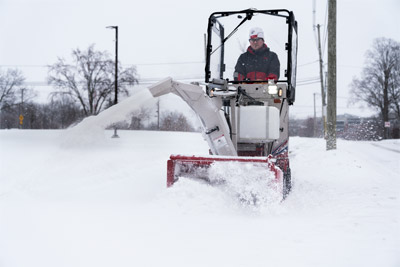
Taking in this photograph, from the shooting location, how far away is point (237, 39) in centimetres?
605

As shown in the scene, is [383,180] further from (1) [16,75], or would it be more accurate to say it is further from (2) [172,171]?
(1) [16,75]

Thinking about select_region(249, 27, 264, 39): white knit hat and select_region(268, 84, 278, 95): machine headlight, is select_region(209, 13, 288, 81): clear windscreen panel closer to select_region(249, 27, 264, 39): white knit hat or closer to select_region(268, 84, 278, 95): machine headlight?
select_region(249, 27, 264, 39): white knit hat

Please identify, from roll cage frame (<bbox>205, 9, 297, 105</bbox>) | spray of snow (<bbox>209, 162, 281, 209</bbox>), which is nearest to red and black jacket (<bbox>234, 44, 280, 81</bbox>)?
roll cage frame (<bbox>205, 9, 297, 105</bbox>)

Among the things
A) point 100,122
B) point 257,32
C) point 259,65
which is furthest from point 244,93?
point 100,122

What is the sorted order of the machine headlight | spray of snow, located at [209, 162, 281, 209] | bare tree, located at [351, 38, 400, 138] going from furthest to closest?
bare tree, located at [351, 38, 400, 138]
the machine headlight
spray of snow, located at [209, 162, 281, 209]

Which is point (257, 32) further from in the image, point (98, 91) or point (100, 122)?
point (98, 91)

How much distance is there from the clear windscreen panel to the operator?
0.06 meters

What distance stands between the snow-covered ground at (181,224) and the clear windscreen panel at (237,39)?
214cm

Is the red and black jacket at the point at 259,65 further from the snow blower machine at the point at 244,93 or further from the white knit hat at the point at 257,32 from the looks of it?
the white knit hat at the point at 257,32

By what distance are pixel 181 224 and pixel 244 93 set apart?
226 cm

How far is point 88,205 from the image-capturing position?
4.86 metres

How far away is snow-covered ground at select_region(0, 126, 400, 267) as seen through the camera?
299 centimetres

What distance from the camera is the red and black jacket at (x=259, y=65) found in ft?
19.1

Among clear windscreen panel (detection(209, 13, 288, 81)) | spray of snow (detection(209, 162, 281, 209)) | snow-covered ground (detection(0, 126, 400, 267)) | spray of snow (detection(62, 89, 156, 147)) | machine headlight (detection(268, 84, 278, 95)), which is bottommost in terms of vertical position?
snow-covered ground (detection(0, 126, 400, 267))
